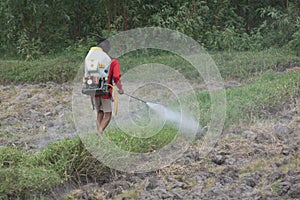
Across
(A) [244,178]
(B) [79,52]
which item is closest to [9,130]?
(A) [244,178]

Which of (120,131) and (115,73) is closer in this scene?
(115,73)

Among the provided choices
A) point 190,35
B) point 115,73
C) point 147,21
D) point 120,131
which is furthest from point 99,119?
point 147,21

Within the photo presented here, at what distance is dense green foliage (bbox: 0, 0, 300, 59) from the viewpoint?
1017 centimetres

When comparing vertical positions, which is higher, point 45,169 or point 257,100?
point 257,100

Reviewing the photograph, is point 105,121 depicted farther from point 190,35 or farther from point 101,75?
point 190,35

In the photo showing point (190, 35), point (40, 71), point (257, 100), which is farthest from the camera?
point (190, 35)

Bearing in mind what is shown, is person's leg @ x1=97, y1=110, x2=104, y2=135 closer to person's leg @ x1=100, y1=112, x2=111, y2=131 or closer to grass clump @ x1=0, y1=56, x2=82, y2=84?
person's leg @ x1=100, y1=112, x2=111, y2=131

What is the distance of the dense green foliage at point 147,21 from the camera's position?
10.2 metres

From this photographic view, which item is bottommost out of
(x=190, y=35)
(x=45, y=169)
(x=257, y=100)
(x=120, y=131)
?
(x=45, y=169)

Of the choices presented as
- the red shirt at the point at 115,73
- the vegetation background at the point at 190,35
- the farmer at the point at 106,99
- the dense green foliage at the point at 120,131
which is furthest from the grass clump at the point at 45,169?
the vegetation background at the point at 190,35

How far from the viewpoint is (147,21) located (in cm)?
1094

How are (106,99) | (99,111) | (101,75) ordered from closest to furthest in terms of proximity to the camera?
1. (101,75)
2. (106,99)
3. (99,111)

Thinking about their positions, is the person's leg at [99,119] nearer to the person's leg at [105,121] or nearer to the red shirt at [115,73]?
the person's leg at [105,121]

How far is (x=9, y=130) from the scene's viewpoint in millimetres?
6637
